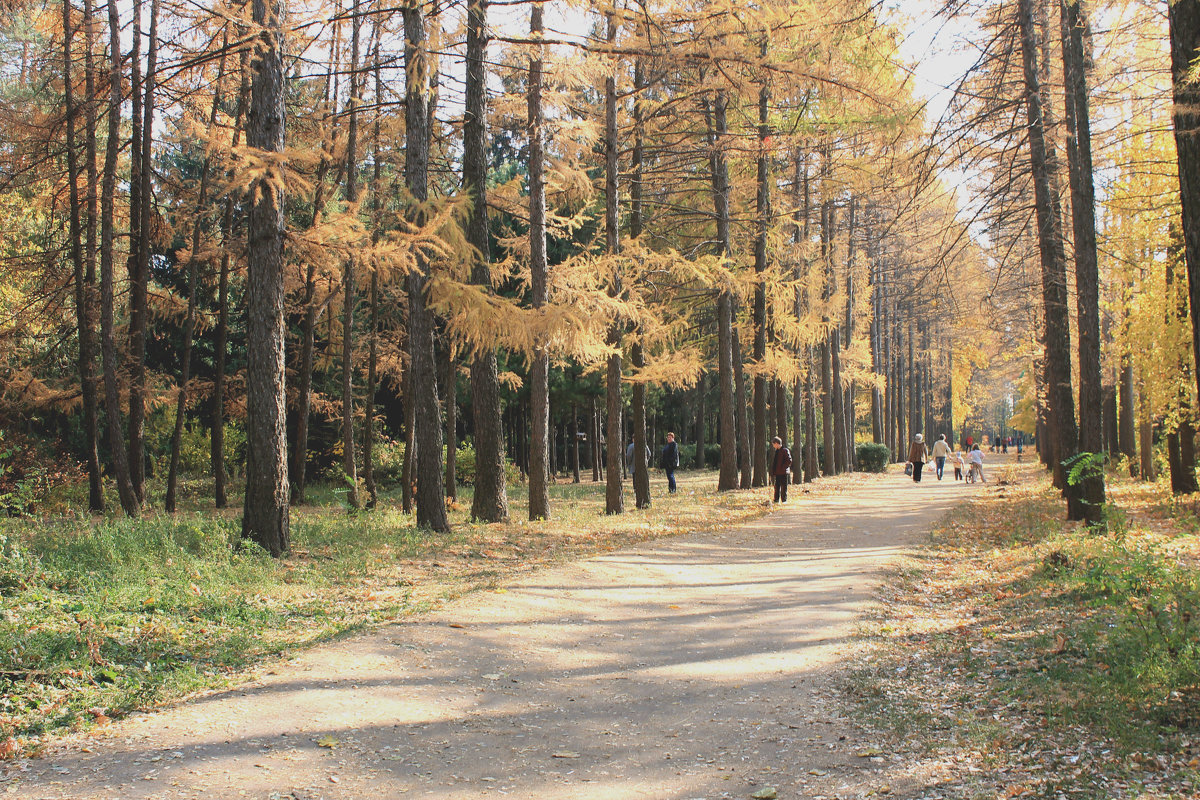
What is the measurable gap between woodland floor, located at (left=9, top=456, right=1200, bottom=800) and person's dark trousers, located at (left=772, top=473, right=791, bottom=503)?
1036 centimetres

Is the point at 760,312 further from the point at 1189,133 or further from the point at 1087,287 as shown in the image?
the point at 1189,133

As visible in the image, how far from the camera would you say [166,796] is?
145 inches

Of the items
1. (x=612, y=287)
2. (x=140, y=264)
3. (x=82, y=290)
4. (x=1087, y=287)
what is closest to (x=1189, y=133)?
(x=1087, y=287)

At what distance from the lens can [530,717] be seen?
4984mm

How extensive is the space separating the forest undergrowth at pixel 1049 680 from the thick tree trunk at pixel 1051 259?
5272 millimetres

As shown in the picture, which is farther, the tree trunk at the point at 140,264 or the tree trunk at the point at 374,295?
the tree trunk at the point at 140,264

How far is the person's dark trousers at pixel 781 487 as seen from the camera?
19422 mm

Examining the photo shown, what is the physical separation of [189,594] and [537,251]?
8.34 metres

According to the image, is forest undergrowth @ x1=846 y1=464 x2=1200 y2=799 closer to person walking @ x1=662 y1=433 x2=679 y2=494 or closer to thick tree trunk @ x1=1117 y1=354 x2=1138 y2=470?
person walking @ x1=662 y1=433 x2=679 y2=494

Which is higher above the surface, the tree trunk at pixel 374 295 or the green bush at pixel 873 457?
the tree trunk at pixel 374 295

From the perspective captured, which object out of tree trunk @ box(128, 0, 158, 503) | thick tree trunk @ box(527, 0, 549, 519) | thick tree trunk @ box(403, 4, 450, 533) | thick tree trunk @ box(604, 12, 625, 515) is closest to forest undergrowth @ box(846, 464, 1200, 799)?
thick tree trunk @ box(527, 0, 549, 519)

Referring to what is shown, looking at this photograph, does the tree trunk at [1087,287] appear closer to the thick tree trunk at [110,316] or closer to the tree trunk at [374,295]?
the tree trunk at [374,295]

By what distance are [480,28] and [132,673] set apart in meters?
10.7

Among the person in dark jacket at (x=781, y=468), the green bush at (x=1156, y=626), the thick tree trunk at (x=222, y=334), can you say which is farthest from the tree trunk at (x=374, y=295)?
the green bush at (x=1156, y=626)
